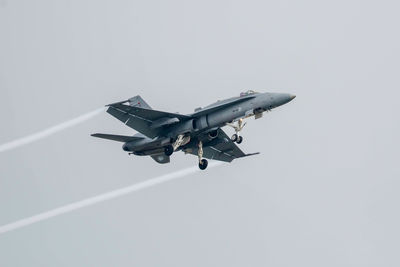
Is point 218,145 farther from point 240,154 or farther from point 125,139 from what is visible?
point 125,139

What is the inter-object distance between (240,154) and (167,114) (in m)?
8.18

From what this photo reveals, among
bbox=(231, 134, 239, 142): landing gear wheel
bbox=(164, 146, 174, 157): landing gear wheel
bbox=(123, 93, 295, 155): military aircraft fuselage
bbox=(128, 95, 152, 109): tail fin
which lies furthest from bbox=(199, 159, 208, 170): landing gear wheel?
bbox=(128, 95, 152, 109): tail fin

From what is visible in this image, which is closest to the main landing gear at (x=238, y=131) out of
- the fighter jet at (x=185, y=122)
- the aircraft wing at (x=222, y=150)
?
the fighter jet at (x=185, y=122)

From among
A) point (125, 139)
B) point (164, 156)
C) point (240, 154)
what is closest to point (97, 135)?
point (125, 139)

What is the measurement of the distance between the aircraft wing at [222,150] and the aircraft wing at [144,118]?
4386 mm

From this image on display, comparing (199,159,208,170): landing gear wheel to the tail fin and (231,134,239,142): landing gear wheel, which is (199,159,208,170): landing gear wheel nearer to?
(231,134,239,142): landing gear wheel

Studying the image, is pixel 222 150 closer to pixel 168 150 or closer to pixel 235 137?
pixel 168 150

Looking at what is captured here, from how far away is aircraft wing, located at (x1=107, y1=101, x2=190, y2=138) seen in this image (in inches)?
1989

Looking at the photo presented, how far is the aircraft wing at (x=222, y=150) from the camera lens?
55.9 meters

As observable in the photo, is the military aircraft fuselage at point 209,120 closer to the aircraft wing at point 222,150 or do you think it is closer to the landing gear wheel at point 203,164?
the landing gear wheel at point 203,164

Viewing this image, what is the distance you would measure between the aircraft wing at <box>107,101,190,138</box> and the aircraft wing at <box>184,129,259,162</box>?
173 inches

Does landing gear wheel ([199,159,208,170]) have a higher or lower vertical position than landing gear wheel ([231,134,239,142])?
lower

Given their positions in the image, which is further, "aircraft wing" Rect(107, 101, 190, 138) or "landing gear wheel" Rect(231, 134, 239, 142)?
"aircraft wing" Rect(107, 101, 190, 138)

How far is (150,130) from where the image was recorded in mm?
52031
